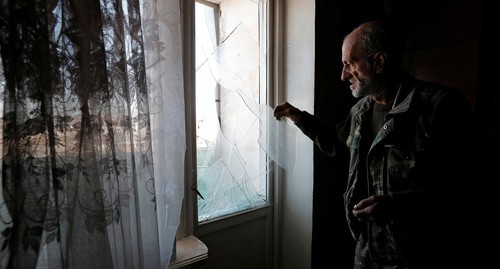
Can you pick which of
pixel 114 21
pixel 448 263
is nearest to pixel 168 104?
pixel 114 21

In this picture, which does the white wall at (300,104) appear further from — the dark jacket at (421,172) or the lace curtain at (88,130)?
the lace curtain at (88,130)

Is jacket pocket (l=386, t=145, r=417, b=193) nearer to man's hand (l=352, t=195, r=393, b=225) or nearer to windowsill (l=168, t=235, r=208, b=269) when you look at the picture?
Answer: man's hand (l=352, t=195, r=393, b=225)

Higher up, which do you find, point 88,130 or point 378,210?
point 88,130

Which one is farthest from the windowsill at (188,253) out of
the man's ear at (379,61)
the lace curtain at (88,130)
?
the man's ear at (379,61)

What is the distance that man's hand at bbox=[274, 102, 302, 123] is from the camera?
1122 millimetres

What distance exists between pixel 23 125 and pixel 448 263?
1.30m

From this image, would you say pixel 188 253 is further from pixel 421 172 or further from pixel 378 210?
pixel 421 172

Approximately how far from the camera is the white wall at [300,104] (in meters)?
1.28

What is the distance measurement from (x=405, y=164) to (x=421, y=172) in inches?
1.9

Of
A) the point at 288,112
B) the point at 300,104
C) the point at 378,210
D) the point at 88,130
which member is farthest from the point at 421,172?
the point at 88,130

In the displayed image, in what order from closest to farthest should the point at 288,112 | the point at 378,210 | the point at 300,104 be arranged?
1. the point at 378,210
2. the point at 288,112
3. the point at 300,104

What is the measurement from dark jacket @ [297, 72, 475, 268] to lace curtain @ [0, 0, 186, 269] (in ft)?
2.28

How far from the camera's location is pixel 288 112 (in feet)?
3.73

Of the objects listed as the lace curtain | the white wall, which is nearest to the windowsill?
the lace curtain
